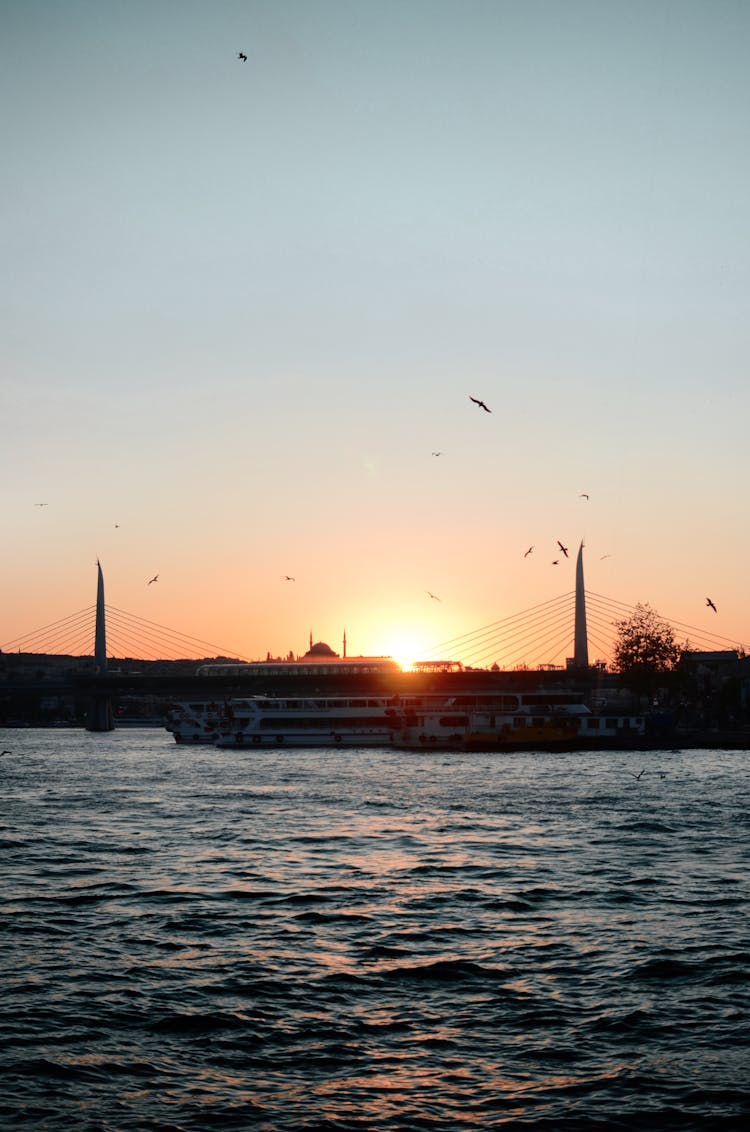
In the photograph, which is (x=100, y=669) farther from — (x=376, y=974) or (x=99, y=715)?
(x=376, y=974)

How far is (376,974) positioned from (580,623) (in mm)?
109106

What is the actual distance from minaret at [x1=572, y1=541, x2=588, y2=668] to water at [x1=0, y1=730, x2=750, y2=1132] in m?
82.1

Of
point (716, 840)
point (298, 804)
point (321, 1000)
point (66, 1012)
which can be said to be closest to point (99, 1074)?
point (66, 1012)

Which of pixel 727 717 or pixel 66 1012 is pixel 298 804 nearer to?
pixel 66 1012

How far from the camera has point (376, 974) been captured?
18750 millimetres

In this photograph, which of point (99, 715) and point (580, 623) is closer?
point (580, 623)

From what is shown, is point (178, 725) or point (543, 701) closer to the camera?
point (543, 701)

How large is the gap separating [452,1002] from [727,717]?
118683 mm

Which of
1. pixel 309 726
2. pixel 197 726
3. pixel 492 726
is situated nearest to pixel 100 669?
pixel 197 726

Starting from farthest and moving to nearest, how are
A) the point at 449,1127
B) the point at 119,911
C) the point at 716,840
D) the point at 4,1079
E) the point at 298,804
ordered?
1. the point at 298,804
2. the point at 716,840
3. the point at 119,911
4. the point at 4,1079
5. the point at 449,1127

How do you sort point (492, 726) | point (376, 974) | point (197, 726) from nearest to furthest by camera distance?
point (376, 974), point (492, 726), point (197, 726)

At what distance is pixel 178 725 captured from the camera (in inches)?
4459

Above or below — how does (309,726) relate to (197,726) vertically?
above

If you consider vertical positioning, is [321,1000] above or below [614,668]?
below
